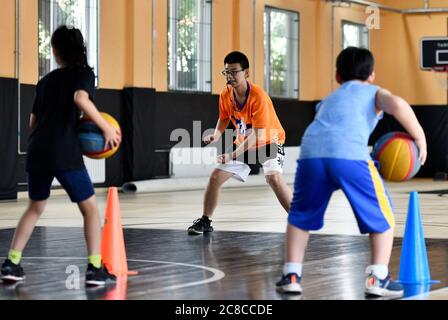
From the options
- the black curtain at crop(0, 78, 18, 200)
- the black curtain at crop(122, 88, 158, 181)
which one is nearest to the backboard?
the black curtain at crop(122, 88, 158, 181)

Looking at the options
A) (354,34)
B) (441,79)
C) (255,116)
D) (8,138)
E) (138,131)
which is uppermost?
(354,34)

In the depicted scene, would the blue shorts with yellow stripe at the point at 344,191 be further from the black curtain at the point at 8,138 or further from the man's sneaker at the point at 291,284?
the black curtain at the point at 8,138

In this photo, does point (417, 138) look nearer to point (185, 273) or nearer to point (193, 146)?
point (185, 273)

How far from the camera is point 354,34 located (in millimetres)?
29703

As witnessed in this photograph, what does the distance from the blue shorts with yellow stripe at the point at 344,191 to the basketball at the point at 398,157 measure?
48 cm

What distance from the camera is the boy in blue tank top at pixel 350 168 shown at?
6.37m

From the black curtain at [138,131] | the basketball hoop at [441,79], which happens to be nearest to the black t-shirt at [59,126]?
the black curtain at [138,131]

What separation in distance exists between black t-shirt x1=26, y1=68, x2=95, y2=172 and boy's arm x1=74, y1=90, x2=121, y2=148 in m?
0.08

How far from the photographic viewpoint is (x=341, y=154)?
6.36 metres

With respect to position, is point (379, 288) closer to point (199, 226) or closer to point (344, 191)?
point (344, 191)

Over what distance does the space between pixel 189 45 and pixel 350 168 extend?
1667 centimetres

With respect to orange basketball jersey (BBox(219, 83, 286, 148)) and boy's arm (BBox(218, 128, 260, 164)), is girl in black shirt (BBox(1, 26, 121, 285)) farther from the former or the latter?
orange basketball jersey (BBox(219, 83, 286, 148))

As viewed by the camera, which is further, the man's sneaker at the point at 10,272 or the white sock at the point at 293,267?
the man's sneaker at the point at 10,272

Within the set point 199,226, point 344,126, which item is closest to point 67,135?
point 344,126
